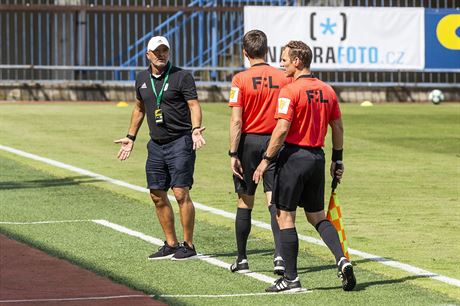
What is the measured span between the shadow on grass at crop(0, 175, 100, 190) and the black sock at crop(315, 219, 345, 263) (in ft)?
27.2

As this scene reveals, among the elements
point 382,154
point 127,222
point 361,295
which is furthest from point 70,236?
point 382,154

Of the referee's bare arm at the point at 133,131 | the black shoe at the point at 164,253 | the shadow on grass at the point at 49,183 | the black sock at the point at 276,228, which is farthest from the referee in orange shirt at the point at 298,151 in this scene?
the shadow on grass at the point at 49,183

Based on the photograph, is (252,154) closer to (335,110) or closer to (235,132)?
(235,132)

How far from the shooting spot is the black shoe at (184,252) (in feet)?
Answer: 41.2

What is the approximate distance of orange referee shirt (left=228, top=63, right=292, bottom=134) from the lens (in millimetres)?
11703

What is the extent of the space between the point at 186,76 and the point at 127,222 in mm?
2880

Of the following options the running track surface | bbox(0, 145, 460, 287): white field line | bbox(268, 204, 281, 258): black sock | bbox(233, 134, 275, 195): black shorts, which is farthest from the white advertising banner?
bbox(268, 204, 281, 258): black sock

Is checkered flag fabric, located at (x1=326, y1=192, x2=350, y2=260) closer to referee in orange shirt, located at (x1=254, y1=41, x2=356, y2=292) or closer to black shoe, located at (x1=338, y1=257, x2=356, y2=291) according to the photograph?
referee in orange shirt, located at (x1=254, y1=41, x2=356, y2=292)

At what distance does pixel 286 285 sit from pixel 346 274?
1.51 feet

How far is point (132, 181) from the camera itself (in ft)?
63.3

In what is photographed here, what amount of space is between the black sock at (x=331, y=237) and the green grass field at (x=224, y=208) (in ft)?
1.01

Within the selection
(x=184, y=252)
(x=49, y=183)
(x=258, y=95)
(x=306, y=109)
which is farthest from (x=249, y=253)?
(x=49, y=183)

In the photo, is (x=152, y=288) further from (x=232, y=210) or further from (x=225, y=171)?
(x=225, y=171)

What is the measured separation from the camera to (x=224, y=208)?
54.0 ft
